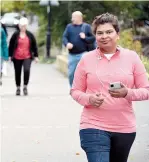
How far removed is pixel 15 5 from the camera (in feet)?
152

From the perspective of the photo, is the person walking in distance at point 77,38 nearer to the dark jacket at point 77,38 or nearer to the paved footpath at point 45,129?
the dark jacket at point 77,38

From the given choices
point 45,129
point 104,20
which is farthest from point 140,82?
point 45,129

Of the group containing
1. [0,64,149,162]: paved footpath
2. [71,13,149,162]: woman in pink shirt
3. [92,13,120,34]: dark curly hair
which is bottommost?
[0,64,149,162]: paved footpath

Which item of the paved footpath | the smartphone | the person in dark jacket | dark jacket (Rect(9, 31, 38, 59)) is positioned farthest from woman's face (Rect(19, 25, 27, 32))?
the smartphone

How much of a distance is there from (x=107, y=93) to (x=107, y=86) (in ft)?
0.17

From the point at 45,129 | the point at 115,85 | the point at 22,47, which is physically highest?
the point at 115,85

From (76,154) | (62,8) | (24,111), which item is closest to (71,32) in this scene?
(24,111)

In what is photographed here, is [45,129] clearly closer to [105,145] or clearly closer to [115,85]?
[105,145]

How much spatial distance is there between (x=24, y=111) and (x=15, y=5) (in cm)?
3538

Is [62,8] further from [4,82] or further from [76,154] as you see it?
[76,154]

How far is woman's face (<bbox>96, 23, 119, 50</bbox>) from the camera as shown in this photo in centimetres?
490

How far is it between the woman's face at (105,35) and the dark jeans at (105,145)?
65 cm

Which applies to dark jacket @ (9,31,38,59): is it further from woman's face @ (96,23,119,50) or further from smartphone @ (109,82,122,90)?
smartphone @ (109,82,122,90)

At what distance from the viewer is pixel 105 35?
4.90 m
